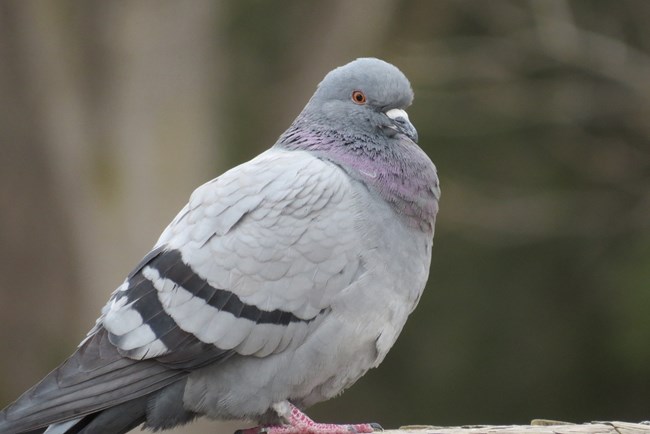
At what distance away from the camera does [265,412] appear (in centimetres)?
466

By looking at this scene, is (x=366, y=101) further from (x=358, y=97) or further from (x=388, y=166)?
(x=388, y=166)

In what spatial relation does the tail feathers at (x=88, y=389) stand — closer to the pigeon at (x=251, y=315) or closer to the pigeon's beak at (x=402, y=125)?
the pigeon at (x=251, y=315)

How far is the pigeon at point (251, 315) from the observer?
4.55m

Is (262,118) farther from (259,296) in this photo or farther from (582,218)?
(259,296)

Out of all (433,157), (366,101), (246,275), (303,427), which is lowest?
(433,157)

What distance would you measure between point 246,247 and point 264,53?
25.4 ft

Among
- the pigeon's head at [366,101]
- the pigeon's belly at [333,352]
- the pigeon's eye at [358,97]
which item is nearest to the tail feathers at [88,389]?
the pigeon's belly at [333,352]

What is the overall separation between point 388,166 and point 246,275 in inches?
35.9

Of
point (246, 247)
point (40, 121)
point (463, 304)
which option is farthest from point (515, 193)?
point (246, 247)

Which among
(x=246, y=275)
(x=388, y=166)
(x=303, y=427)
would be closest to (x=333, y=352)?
(x=303, y=427)

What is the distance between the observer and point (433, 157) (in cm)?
1194

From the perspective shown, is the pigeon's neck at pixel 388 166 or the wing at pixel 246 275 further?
the pigeon's neck at pixel 388 166

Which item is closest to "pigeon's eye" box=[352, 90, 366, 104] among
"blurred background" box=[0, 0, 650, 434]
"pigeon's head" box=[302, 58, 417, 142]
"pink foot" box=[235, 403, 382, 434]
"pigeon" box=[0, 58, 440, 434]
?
"pigeon's head" box=[302, 58, 417, 142]

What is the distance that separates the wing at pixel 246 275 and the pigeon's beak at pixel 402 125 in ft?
1.67
